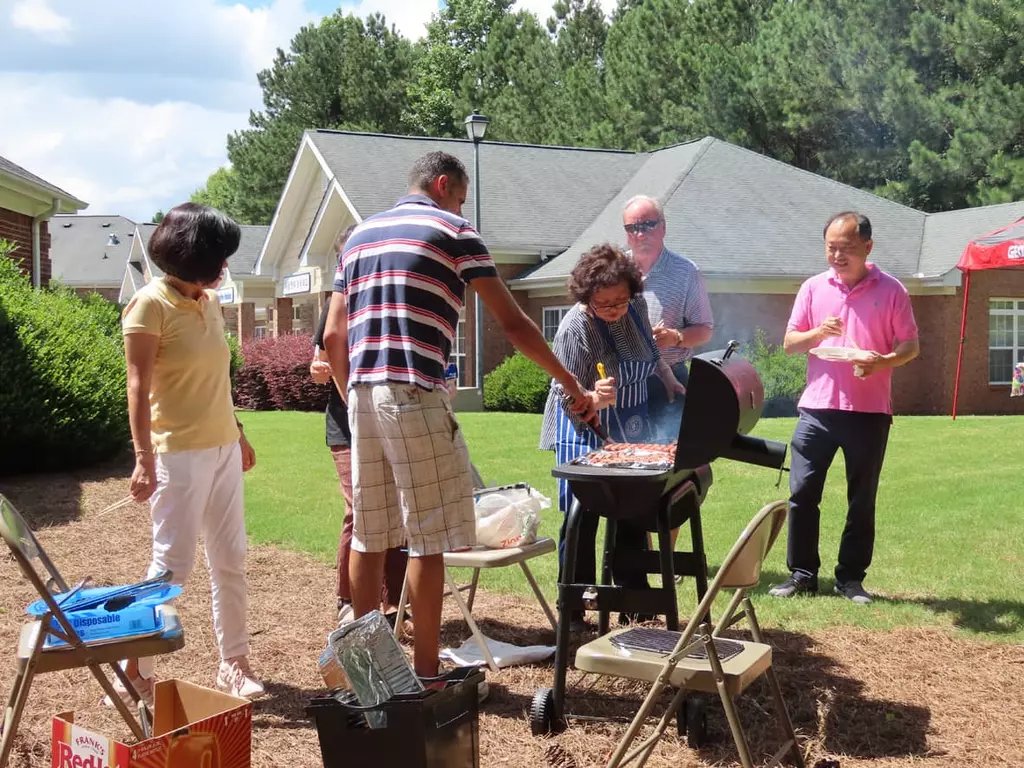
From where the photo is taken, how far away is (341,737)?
3092 mm

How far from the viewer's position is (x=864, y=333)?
584 cm

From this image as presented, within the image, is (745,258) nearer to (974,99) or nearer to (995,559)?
(974,99)

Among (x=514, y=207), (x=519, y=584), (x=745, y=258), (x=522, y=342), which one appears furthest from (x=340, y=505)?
(x=514, y=207)

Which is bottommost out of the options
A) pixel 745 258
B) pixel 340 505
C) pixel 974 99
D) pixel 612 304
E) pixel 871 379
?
pixel 340 505

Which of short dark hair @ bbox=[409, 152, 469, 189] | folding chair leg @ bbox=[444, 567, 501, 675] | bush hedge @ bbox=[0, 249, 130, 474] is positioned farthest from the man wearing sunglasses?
bush hedge @ bbox=[0, 249, 130, 474]

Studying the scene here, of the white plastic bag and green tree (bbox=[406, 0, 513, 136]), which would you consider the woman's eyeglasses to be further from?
green tree (bbox=[406, 0, 513, 136])

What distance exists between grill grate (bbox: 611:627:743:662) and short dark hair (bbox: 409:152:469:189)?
71.3 inches

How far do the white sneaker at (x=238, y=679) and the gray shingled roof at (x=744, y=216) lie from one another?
16.4 m

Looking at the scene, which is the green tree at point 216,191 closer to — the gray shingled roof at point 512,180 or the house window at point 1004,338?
the gray shingled roof at point 512,180

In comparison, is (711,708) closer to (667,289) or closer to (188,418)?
(667,289)

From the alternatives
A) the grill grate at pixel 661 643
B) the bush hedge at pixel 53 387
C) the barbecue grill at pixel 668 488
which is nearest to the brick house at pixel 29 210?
the bush hedge at pixel 53 387

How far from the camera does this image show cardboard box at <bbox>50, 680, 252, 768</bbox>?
283 centimetres

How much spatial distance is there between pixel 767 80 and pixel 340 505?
82.8 ft

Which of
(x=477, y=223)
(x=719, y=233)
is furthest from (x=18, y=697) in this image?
(x=719, y=233)
